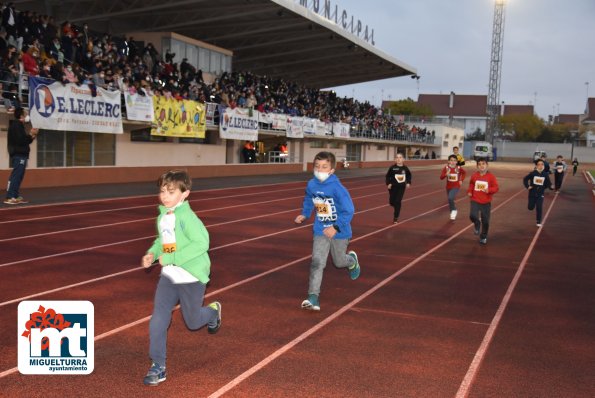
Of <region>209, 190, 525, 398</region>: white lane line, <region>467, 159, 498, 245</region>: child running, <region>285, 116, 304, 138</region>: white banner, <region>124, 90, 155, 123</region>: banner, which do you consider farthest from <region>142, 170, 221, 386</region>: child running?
<region>285, 116, 304, 138</region>: white banner

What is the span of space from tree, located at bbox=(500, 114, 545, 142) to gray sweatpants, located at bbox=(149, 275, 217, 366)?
12068cm

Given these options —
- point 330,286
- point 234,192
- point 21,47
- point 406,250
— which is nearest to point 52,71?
point 21,47

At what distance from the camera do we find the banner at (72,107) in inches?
762

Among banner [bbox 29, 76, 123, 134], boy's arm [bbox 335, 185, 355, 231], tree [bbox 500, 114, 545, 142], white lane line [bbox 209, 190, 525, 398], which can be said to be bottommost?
white lane line [bbox 209, 190, 525, 398]

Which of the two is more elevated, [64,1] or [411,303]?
[64,1]

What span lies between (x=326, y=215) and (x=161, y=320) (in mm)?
2664

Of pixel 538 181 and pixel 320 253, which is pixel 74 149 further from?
pixel 320 253

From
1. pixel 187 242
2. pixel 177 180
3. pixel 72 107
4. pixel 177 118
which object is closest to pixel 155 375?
pixel 187 242

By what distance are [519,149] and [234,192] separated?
9242cm

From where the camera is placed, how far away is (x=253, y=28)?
3694cm

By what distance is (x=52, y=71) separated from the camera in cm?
2020

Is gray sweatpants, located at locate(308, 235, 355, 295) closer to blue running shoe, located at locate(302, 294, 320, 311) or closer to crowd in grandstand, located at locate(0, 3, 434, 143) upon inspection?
blue running shoe, located at locate(302, 294, 320, 311)

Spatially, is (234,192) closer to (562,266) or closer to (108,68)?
(108,68)

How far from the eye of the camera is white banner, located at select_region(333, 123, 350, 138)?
45250mm
